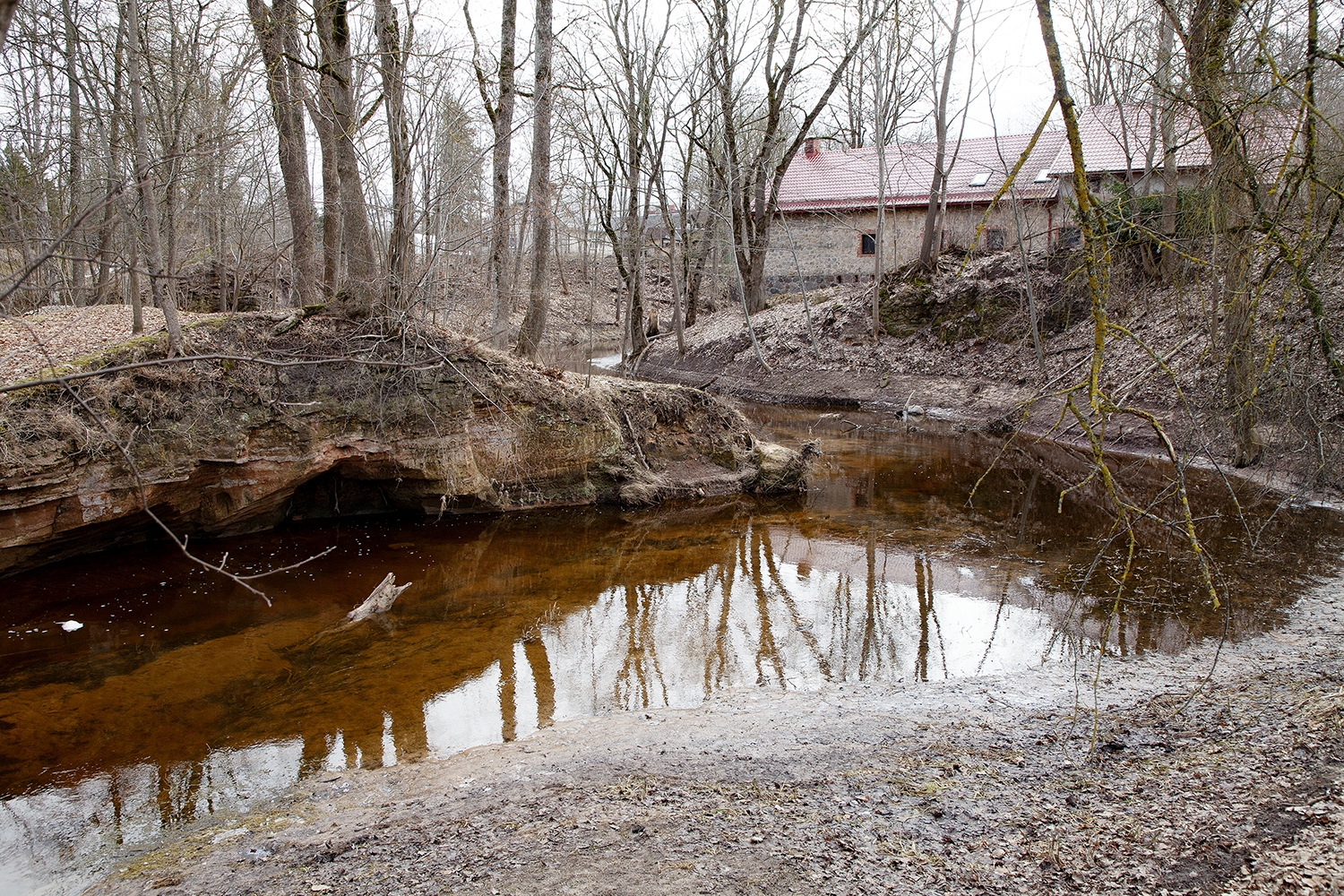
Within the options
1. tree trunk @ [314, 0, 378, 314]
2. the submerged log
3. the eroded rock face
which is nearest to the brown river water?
the submerged log

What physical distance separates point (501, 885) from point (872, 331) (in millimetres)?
22247

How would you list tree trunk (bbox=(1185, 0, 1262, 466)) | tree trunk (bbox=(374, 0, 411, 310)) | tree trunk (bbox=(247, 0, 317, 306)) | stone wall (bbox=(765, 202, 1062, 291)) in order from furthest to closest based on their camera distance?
stone wall (bbox=(765, 202, 1062, 291)) < tree trunk (bbox=(247, 0, 317, 306)) < tree trunk (bbox=(374, 0, 411, 310)) < tree trunk (bbox=(1185, 0, 1262, 466))

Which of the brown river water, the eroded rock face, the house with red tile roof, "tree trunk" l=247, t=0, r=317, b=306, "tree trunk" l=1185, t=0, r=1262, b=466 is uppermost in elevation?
the house with red tile roof

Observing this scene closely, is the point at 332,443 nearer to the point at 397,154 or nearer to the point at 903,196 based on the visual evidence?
the point at 397,154

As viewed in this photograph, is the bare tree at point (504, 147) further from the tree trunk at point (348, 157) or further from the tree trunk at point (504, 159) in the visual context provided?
the tree trunk at point (348, 157)

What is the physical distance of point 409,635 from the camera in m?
7.84

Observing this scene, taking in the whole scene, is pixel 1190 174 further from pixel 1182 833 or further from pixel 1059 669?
pixel 1182 833

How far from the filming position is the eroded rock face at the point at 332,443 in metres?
8.53

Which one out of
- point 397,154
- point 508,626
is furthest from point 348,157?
point 508,626

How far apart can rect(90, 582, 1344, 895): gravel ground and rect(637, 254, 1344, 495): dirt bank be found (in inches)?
334

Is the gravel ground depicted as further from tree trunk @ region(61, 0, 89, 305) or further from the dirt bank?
the dirt bank

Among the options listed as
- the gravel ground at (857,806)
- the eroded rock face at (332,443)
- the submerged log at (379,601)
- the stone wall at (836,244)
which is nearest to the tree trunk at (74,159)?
the eroded rock face at (332,443)

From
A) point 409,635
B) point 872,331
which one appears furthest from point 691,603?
point 872,331

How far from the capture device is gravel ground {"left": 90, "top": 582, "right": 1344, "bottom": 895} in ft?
12.5
